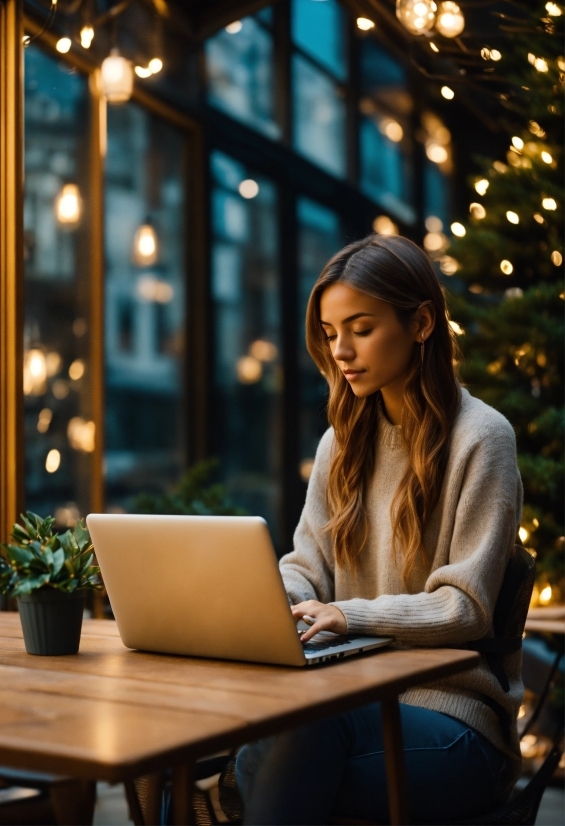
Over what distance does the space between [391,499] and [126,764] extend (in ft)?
3.47

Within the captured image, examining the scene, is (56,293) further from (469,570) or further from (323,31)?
(323,31)

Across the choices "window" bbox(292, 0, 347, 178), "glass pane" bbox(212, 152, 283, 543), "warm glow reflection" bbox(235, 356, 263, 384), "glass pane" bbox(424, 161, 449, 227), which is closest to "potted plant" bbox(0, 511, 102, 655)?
"glass pane" bbox(212, 152, 283, 543)

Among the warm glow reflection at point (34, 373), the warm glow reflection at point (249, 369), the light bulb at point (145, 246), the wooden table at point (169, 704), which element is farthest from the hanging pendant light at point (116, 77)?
the wooden table at point (169, 704)

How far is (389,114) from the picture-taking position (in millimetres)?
7242

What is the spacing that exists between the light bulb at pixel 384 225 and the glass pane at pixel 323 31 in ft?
3.20

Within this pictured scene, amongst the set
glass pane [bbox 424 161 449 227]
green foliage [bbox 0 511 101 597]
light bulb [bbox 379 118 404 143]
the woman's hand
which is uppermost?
light bulb [bbox 379 118 404 143]

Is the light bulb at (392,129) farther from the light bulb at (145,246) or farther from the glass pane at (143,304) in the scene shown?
the light bulb at (145,246)

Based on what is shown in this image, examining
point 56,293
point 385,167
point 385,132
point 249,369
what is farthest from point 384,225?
point 56,293

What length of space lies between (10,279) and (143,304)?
137 centimetres

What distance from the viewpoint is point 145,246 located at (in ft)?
16.1

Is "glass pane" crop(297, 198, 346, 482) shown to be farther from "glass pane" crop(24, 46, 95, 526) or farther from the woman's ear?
the woman's ear

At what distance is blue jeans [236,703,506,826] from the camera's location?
1.42m

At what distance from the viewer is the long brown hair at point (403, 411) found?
6.04 ft

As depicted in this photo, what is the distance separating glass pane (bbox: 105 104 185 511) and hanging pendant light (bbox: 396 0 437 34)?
4.72ft
